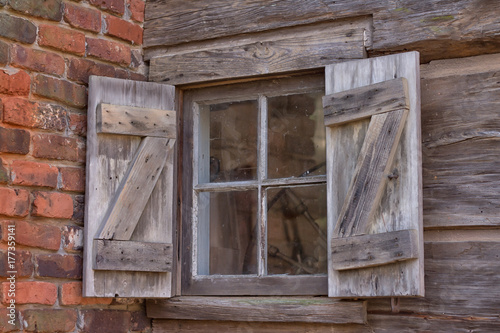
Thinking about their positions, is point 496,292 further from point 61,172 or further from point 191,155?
point 61,172

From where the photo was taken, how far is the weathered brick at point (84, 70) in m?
3.14

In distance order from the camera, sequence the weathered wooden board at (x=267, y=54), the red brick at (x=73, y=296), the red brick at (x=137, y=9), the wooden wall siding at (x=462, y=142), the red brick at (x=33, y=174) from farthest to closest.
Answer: the red brick at (x=137, y=9), the weathered wooden board at (x=267, y=54), the red brick at (x=73, y=296), the red brick at (x=33, y=174), the wooden wall siding at (x=462, y=142)

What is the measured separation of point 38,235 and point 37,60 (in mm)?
727

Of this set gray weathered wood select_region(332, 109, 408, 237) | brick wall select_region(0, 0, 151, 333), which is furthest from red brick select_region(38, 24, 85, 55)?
gray weathered wood select_region(332, 109, 408, 237)

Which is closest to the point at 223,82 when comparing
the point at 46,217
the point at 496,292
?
the point at 46,217

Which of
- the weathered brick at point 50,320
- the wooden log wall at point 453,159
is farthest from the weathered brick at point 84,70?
the wooden log wall at point 453,159

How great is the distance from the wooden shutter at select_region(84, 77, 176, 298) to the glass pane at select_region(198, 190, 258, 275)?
0.71 ft

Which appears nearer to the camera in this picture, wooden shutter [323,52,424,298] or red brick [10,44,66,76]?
wooden shutter [323,52,424,298]

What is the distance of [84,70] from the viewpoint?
319cm

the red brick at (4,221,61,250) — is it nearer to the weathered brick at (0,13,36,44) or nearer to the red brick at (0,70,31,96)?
the red brick at (0,70,31,96)

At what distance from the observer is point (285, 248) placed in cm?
315

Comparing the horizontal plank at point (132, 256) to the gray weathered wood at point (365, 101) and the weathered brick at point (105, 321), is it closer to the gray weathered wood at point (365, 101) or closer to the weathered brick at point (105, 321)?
the weathered brick at point (105, 321)

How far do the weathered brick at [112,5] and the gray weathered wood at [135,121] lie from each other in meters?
0.51

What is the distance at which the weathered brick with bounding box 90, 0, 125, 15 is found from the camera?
10.7 feet
